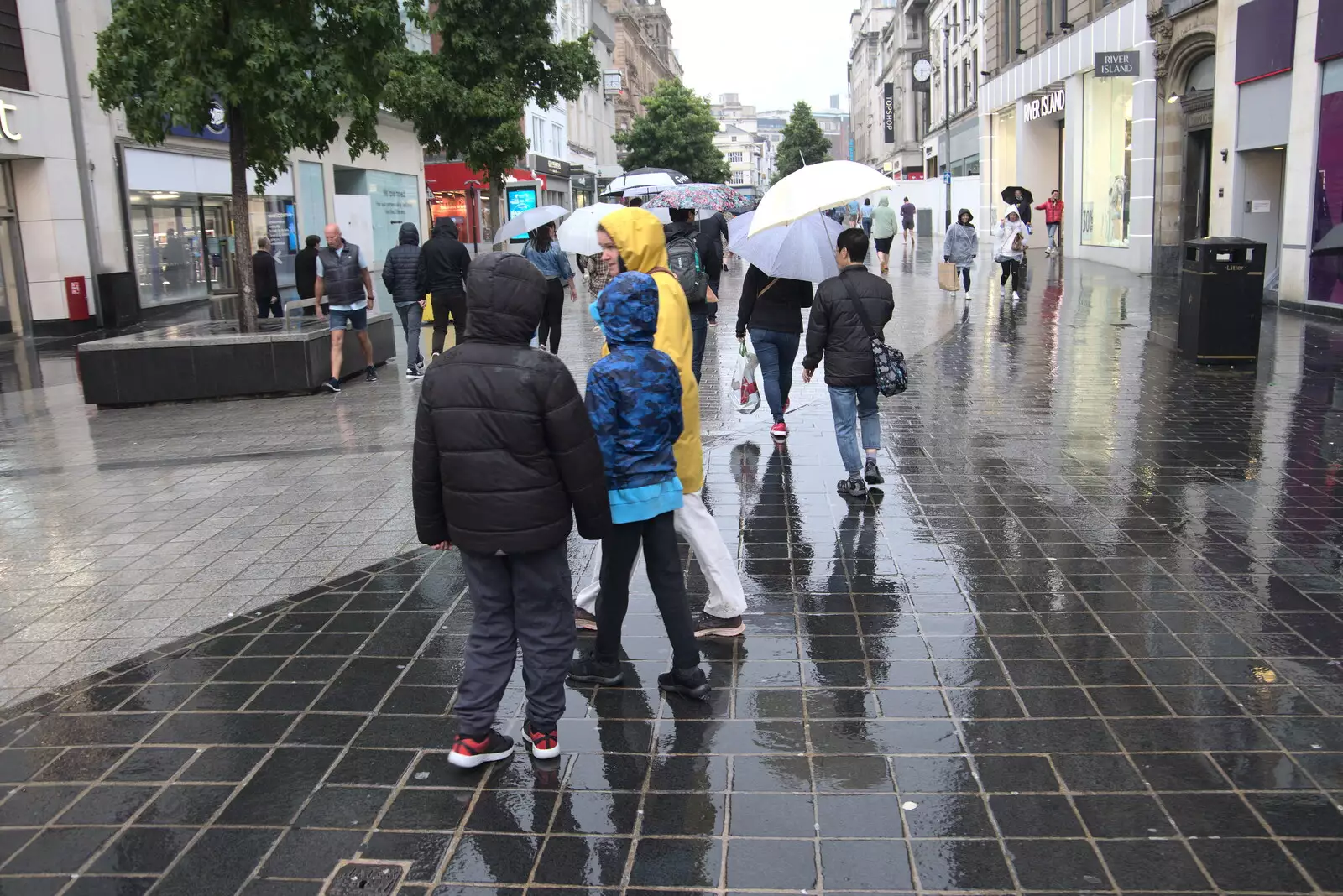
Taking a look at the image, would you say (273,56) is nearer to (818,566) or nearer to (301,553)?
(301,553)

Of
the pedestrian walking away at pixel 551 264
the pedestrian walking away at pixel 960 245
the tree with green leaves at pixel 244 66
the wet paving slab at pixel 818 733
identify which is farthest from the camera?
the pedestrian walking away at pixel 960 245

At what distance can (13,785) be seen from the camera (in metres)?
3.86

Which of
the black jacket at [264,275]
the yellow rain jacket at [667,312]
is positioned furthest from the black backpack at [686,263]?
the black jacket at [264,275]

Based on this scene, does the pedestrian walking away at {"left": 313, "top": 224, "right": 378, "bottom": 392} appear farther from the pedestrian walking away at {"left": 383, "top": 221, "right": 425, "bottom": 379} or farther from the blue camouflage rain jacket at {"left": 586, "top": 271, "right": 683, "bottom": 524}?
the blue camouflage rain jacket at {"left": 586, "top": 271, "right": 683, "bottom": 524}

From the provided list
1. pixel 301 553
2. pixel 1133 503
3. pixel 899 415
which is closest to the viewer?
pixel 301 553

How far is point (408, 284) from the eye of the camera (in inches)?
514

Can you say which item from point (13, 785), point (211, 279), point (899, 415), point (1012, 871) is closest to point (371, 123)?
point (899, 415)

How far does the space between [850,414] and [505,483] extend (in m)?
3.97

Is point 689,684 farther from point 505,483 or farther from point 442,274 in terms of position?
point 442,274

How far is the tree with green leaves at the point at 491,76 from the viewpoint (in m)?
24.7

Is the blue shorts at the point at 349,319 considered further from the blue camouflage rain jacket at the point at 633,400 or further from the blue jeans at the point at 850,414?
the blue camouflage rain jacket at the point at 633,400

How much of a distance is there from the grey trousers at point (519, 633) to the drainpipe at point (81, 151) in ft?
67.5

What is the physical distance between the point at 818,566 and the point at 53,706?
355 cm

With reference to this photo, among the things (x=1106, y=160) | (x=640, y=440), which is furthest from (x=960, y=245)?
(x=640, y=440)
